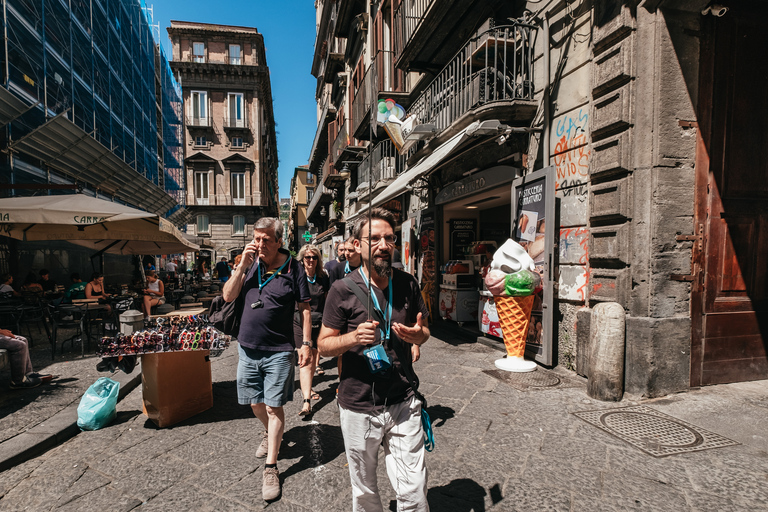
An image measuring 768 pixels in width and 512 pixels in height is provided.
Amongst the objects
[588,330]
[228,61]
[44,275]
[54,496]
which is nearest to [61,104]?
[44,275]

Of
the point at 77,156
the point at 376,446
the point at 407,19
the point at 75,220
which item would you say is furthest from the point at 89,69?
the point at 376,446

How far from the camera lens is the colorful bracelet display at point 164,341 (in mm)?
3688

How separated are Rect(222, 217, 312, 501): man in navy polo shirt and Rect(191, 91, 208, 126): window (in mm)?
42299

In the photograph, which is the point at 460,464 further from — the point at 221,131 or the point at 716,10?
the point at 221,131

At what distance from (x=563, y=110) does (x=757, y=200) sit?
90.1 inches

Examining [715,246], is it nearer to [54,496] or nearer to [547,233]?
[547,233]

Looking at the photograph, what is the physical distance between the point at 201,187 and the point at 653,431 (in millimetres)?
42008

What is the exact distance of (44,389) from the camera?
461 centimetres

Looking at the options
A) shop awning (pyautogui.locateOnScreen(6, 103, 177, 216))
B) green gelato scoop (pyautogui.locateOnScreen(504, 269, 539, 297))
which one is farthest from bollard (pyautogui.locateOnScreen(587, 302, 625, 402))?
shop awning (pyautogui.locateOnScreen(6, 103, 177, 216))

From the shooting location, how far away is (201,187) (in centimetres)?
3944

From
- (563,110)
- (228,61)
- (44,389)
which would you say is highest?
(228,61)

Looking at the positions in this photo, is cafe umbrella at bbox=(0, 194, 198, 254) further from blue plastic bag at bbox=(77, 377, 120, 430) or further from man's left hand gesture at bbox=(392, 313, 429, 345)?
man's left hand gesture at bbox=(392, 313, 429, 345)

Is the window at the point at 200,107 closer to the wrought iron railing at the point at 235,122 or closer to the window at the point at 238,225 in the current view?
the wrought iron railing at the point at 235,122

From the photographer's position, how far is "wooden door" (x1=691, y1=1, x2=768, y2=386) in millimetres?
4145
